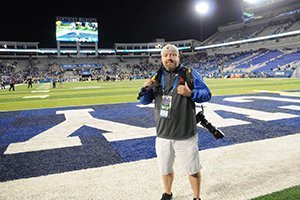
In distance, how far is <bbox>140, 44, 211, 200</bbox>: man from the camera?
3078mm

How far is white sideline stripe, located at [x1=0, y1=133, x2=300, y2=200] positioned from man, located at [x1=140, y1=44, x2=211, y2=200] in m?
0.58

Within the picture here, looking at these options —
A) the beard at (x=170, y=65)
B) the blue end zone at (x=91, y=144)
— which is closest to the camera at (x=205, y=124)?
the beard at (x=170, y=65)

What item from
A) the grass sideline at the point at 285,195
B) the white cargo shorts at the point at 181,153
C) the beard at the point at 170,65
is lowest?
the grass sideline at the point at 285,195

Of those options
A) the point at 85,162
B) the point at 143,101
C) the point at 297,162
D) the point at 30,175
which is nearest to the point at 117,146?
the point at 85,162

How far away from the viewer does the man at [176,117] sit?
3.08 metres

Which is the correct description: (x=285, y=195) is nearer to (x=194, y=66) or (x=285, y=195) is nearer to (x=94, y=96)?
(x=94, y=96)

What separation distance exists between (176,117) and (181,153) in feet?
1.44

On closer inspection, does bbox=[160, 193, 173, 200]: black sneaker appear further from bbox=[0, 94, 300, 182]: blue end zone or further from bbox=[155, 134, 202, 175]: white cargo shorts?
bbox=[0, 94, 300, 182]: blue end zone

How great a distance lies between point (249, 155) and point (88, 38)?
6866cm

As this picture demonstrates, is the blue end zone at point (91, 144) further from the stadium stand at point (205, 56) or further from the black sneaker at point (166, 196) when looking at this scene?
the stadium stand at point (205, 56)

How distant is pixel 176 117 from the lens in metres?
3.18

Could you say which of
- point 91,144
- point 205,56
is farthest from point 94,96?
point 205,56

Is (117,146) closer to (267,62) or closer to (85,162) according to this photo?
(85,162)

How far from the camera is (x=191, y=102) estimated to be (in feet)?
10.5
